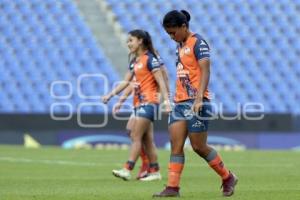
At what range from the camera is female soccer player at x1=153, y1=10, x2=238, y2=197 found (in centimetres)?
920

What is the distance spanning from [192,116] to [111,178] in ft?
13.8

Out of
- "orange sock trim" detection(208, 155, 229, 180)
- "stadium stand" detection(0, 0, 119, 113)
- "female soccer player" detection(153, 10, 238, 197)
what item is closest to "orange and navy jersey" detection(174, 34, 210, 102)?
"female soccer player" detection(153, 10, 238, 197)

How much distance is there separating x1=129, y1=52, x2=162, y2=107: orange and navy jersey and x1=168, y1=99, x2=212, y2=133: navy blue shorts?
365cm

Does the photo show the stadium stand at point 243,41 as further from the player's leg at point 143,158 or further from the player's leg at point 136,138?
the player's leg at point 136,138

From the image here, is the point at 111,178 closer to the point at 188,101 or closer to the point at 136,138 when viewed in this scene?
the point at 136,138

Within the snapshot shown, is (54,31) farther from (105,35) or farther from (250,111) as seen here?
(250,111)

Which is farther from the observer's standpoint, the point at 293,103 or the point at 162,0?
the point at 162,0

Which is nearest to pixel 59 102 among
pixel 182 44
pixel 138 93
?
pixel 138 93

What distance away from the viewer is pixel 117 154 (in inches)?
837

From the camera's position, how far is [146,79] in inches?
520

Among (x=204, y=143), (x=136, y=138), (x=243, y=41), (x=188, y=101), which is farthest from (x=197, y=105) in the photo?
(x=243, y=41)

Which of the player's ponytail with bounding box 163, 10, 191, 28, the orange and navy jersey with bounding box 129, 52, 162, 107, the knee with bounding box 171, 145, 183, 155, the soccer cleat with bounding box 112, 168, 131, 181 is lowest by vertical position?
the soccer cleat with bounding box 112, 168, 131, 181

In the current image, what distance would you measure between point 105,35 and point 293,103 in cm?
727

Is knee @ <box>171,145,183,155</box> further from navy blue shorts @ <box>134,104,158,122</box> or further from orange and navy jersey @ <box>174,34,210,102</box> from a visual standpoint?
navy blue shorts @ <box>134,104,158,122</box>
